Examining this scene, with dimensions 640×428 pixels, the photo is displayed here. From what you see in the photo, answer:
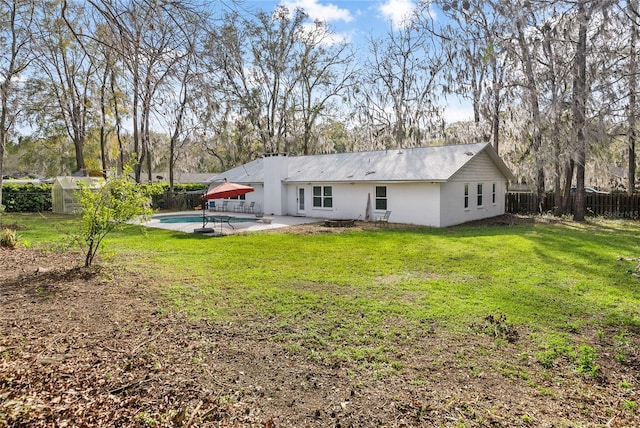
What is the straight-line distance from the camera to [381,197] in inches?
708

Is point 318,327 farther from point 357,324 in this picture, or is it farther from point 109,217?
point 109,217

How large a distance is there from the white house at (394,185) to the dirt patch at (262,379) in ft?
38.7

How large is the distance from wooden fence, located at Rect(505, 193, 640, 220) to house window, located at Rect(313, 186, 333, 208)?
1024cm

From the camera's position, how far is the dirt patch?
324 cm

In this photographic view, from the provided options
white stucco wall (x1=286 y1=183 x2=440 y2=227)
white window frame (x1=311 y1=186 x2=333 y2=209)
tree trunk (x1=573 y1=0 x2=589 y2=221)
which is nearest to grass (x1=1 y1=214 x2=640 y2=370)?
white stucco wall (x1=286 y1=183 x2=440 y2=227)

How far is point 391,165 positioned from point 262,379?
1571cm

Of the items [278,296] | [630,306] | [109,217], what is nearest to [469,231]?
[630,306]

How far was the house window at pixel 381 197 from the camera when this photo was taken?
17855mm

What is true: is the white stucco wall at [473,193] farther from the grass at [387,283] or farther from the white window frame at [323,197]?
→ the white window frame at [323,197]

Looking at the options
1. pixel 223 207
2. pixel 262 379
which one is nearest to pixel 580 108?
pixel 262 379

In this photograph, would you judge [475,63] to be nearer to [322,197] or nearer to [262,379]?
[322,197]

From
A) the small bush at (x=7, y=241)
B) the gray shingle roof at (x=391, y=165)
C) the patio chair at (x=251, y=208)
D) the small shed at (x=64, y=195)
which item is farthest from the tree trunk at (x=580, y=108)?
the small shed at (x=64, y=195)

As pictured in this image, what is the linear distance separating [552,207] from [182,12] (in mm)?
22102

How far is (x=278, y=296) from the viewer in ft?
21.6
